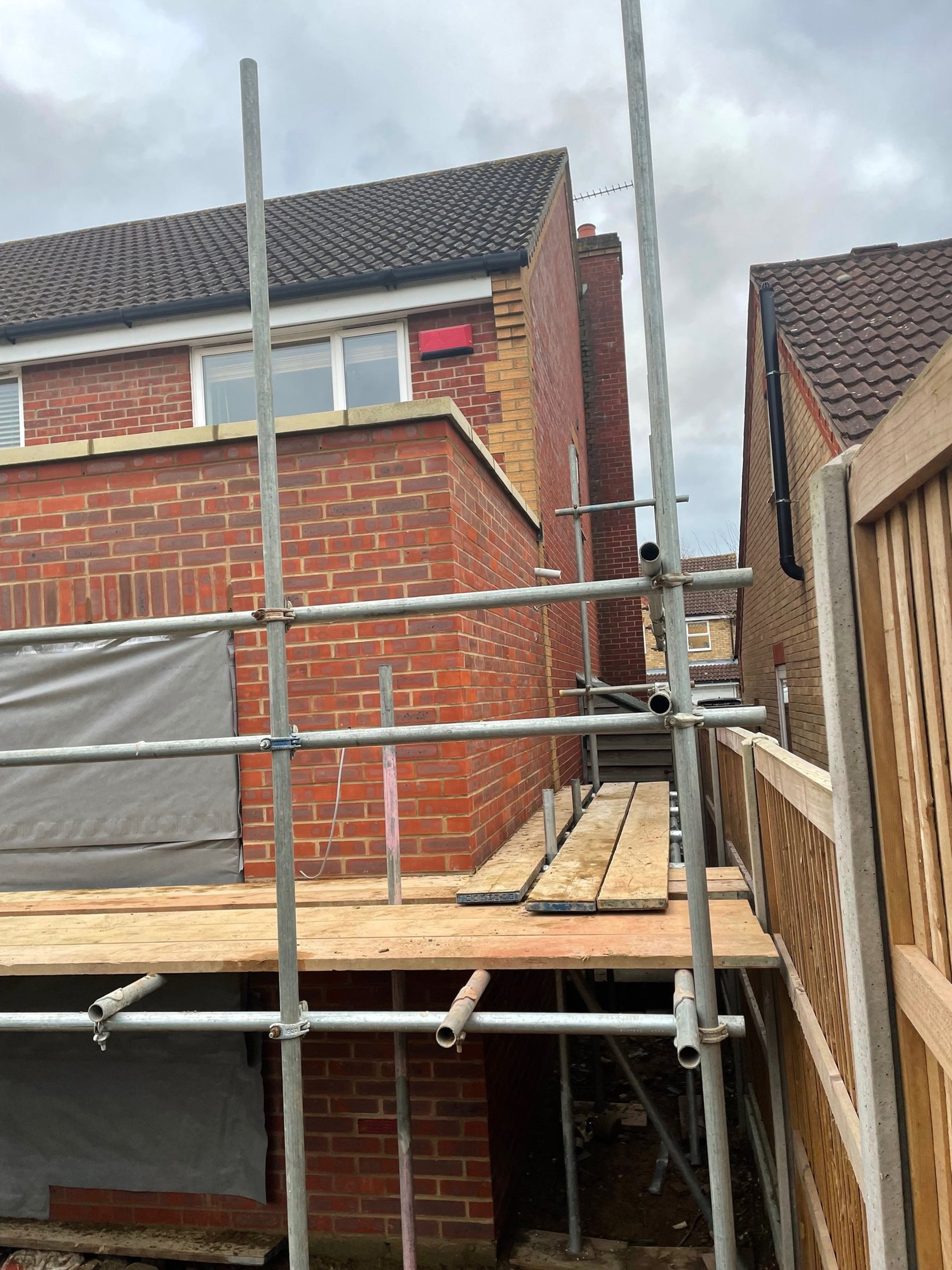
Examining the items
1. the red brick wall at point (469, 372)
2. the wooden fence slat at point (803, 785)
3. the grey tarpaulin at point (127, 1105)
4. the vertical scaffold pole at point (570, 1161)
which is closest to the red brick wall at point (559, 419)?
the red brick wall at point (469, 372)

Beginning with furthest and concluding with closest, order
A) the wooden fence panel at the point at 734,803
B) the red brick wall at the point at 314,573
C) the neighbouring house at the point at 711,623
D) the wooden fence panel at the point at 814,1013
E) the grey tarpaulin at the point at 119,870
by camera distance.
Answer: the neighbouring house at the point at 711,623, the wooden fence panel at the point at 734,803, the red brick wall at the point at 314,573, the grey tarpaulin at the point at 119,870, the wooden fence panel at the point at 814,1013

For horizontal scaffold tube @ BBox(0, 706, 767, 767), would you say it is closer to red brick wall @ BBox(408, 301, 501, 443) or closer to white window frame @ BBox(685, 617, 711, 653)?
red brick wall @ BBox(408, 301, 501, 443)

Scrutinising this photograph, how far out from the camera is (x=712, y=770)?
7312 mm

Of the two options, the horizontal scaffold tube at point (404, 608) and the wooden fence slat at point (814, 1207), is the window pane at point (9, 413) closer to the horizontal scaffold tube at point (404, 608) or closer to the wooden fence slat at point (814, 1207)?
the horizontal scaffold tube at point (404, 608)

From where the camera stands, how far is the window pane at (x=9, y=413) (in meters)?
8.69

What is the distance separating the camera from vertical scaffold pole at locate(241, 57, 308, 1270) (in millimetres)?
2695

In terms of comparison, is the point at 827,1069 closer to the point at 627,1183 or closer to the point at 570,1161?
the point at 570,1161

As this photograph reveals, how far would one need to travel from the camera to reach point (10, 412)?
8742mm

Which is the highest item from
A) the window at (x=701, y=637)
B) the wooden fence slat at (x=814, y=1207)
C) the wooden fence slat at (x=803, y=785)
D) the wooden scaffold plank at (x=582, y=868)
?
the window at (x=701, y=637)

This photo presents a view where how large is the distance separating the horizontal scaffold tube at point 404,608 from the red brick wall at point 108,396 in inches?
226

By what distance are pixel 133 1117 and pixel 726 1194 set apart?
2.87 m

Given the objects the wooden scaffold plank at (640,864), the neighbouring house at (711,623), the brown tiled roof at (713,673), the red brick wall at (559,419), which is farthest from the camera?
the neighbouring house at (711,623)

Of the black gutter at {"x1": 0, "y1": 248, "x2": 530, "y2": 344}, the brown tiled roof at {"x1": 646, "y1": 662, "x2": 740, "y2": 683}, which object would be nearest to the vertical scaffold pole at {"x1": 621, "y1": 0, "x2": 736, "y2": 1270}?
the black gutter at {"x1": 0, "y1": 248, "x2": 530, "y2": 344}

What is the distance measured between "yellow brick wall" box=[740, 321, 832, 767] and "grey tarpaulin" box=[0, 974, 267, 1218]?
396cm
